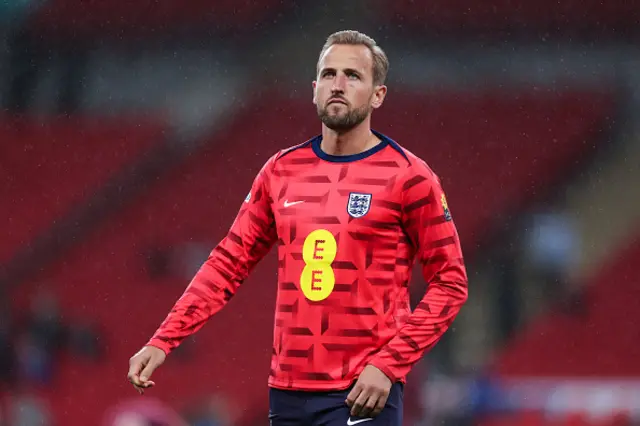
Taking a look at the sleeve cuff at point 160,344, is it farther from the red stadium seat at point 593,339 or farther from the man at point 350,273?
the red stadium seat at point 593,339

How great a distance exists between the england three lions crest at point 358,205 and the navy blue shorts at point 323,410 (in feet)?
1.26

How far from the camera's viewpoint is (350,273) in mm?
2420

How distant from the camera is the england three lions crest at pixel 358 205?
244cm

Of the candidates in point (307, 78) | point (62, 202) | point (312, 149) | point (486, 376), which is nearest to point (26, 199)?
point (62, 202)

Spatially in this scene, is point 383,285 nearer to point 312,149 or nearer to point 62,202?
point 312,149

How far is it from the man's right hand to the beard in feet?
2.10

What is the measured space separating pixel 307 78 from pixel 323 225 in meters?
6.62

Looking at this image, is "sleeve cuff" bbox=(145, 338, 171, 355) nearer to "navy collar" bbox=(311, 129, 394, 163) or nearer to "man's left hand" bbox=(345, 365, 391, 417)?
"man's left hand" bbox=(345, 365, 391, 417)

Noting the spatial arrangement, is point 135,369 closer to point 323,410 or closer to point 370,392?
point 323,410

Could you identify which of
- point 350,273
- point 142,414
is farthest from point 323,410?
point 142,414

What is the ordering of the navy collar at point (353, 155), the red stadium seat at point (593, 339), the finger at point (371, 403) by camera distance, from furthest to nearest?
the red stadium seat at point (593, 339) → the navy collar at point (353, 155) → the finger at point (371, 403)

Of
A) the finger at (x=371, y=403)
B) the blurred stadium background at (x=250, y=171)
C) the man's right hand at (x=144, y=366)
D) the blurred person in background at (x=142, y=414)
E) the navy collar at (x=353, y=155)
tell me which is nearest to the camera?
the finger at (x=371, y=403)

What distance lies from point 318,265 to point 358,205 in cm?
16

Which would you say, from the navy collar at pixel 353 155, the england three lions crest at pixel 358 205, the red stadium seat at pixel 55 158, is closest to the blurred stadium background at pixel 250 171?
the red stadium seat at pixel 55 158
